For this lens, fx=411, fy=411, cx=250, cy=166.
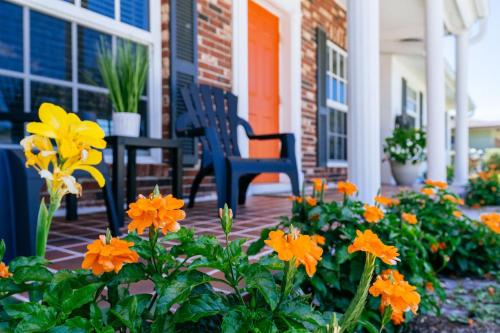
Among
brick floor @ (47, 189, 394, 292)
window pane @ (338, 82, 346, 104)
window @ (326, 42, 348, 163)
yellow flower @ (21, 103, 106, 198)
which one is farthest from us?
window pane @ (338, 82, 346, 104)

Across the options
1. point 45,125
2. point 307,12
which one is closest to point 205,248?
point 45,125

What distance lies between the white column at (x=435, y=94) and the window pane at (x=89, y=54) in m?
2.95

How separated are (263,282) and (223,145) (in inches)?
107

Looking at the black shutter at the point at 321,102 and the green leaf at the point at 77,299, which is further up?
the black shutter at the point at 321,102

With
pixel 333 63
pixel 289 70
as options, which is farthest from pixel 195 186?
pixel 333 63

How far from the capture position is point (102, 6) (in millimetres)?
3076

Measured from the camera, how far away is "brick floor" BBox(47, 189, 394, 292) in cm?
165

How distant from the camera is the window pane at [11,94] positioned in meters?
2.54

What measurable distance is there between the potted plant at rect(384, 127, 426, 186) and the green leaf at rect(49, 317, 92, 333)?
7348 mm

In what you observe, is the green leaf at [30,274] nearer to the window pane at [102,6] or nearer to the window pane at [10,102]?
the window pane at [10,102]

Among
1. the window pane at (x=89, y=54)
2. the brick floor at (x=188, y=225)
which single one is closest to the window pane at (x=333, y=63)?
the brick floor at (x=188, y=225)

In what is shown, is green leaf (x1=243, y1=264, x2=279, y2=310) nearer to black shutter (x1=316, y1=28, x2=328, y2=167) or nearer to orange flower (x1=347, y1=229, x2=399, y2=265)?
orange flower (x1=347, y1=229, x2=399, y2=265)

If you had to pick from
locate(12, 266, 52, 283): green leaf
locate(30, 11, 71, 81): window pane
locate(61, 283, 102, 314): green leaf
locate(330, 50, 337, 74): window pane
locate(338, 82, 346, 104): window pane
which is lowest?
locate(61, 283, 102, 314): green leaf

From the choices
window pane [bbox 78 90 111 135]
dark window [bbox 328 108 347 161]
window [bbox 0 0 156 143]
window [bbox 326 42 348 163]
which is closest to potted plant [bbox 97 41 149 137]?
window [bbox 0 0 156 143]
